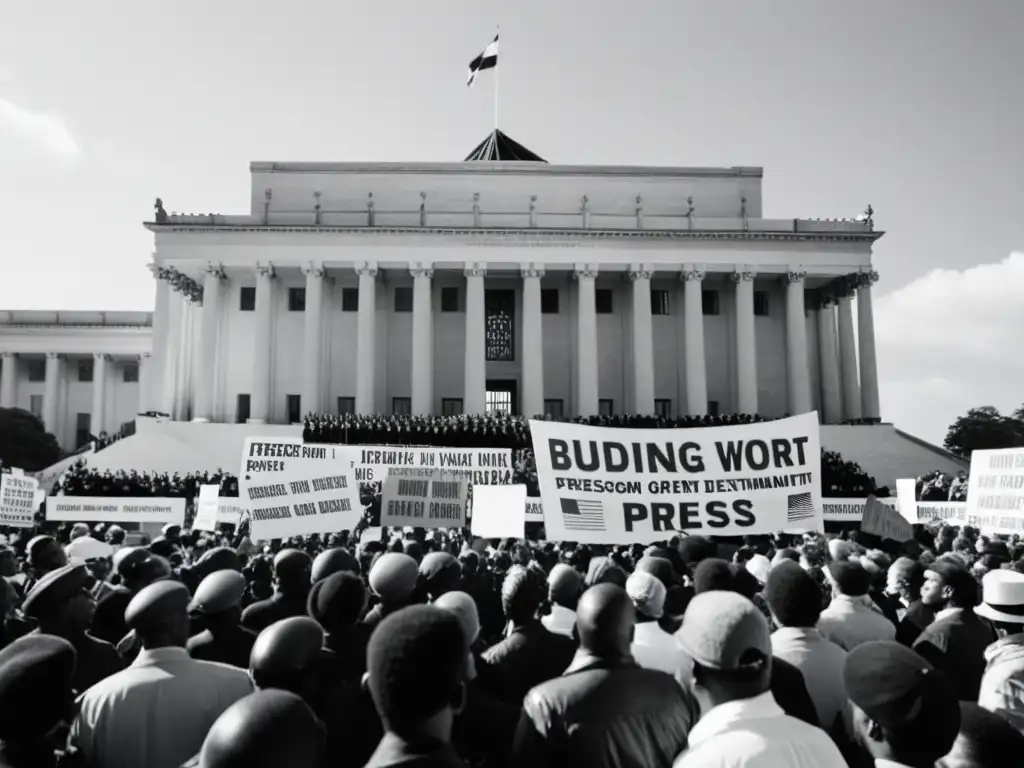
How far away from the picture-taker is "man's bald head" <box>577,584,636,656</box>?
3947 millimetres

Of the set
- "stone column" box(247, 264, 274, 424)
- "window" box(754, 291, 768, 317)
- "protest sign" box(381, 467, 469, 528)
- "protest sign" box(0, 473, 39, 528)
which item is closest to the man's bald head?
"protest sign" box(381, 467, 469, 528)

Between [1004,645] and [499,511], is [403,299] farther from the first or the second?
[1004,645]

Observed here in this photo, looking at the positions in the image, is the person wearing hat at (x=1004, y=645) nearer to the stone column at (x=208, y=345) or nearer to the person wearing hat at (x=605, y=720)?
the person wearing hat at (x=605, y=720)

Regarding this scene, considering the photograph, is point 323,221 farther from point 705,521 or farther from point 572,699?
point 572,699

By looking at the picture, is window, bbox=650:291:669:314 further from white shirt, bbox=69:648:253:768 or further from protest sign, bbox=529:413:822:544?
white shirt, bbox=69:648:253:768

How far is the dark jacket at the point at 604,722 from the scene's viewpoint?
3.60m

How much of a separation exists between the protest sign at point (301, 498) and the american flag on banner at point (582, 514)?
17.0 feet

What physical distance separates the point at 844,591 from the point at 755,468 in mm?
3733

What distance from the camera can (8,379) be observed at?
232 ft

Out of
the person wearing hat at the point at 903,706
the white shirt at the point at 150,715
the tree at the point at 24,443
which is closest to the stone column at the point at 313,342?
the tree at the point at 24,443

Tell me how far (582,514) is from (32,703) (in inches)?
253

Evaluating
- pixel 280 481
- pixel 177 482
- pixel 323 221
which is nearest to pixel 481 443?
pixel 177 482

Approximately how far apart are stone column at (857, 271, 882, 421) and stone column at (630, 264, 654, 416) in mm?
11696

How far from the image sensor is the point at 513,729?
4301 millimetres
